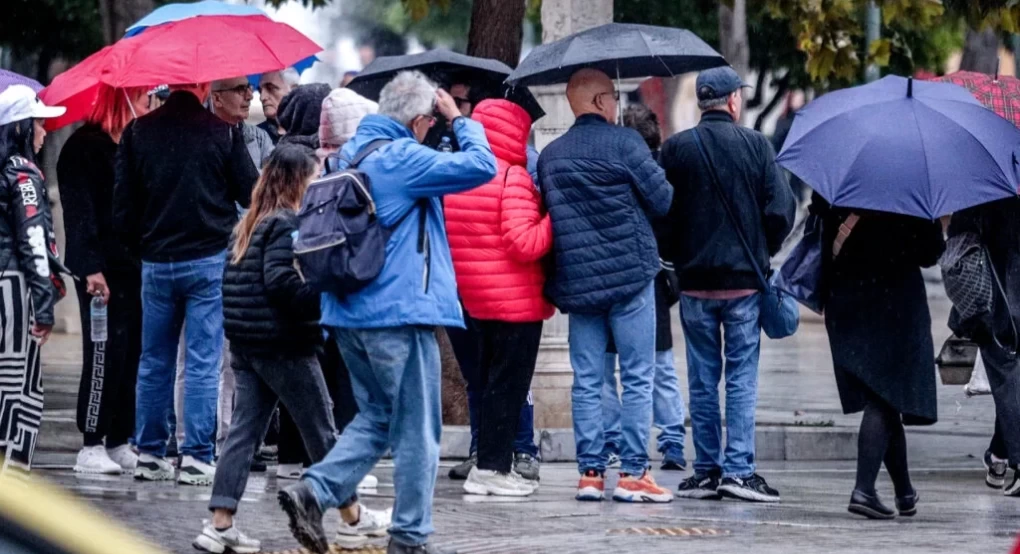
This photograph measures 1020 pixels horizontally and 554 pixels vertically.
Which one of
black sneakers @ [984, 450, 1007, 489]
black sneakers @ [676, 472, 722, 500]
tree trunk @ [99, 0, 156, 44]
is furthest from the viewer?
tree trunk @ [99, 0, 156, 44]

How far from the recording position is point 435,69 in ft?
29.0

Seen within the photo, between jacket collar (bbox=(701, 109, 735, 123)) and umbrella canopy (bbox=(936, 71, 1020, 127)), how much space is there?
0.98m

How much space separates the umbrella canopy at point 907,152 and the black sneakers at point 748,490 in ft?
5.39

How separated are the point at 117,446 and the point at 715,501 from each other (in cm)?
305

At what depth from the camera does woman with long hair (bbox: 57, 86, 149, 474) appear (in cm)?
944

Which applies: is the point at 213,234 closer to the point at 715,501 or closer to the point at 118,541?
the point at 715,501

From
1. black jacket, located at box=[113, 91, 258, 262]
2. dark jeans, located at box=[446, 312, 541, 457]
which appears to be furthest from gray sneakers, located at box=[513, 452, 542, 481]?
black jacket, located at box=[113, 91, 258, 262]

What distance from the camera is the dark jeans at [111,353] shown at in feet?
31.3

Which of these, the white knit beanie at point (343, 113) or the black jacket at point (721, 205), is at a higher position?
the white knit beanie at point (343, 113)

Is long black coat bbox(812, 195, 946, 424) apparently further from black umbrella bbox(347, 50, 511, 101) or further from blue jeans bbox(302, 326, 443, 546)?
blue jeans bbox(302, 326, 443, 546)

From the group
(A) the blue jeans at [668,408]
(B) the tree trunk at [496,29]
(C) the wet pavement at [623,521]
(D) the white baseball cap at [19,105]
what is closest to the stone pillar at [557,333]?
(B) the tree trunk at [496,29]

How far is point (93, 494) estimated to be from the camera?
8.66 m

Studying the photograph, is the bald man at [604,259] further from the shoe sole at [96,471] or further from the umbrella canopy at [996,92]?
the shoe sole at [96,471]

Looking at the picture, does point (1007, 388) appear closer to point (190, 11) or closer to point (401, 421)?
point (401, 421)
